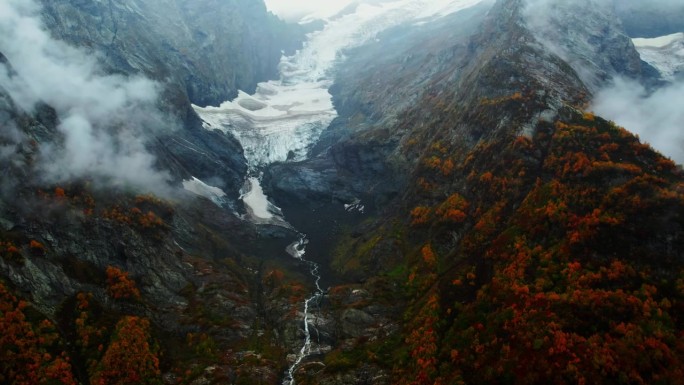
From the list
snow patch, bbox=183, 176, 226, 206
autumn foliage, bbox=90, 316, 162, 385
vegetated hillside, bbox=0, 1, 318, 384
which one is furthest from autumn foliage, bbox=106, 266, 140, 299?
snow patch, bbox=183, 176, 226, 206

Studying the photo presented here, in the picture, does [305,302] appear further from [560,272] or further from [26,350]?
[560,272]

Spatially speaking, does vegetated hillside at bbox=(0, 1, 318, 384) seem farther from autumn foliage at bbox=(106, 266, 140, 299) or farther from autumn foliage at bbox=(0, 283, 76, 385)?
autumn foliage at bbox=(106, 266, 140, 299)

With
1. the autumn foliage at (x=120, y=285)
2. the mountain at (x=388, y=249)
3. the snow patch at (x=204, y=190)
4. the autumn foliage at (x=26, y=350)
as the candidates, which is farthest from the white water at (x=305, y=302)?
the snow patch at (x=204, y=190)

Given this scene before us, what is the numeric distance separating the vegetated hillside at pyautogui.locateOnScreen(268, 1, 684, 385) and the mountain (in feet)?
1.15

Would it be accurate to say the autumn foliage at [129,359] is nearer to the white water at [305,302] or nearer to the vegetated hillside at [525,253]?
the white water at [305,302]

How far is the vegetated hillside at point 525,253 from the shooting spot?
2496 inches

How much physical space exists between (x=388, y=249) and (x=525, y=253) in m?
45.3

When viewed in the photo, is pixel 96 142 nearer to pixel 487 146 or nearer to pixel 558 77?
pixel 487 146

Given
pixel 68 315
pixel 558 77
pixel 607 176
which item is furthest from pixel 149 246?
pixel 558 77

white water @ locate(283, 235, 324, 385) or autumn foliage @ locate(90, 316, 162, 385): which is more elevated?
autumn foliage @ locate(90, 316, 162, 385)

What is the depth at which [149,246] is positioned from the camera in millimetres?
116750

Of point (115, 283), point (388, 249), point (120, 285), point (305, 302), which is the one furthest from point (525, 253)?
point (115, 283)

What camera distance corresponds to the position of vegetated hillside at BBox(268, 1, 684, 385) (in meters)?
63.4

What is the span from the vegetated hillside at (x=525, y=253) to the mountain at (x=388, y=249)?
0.35 metres
